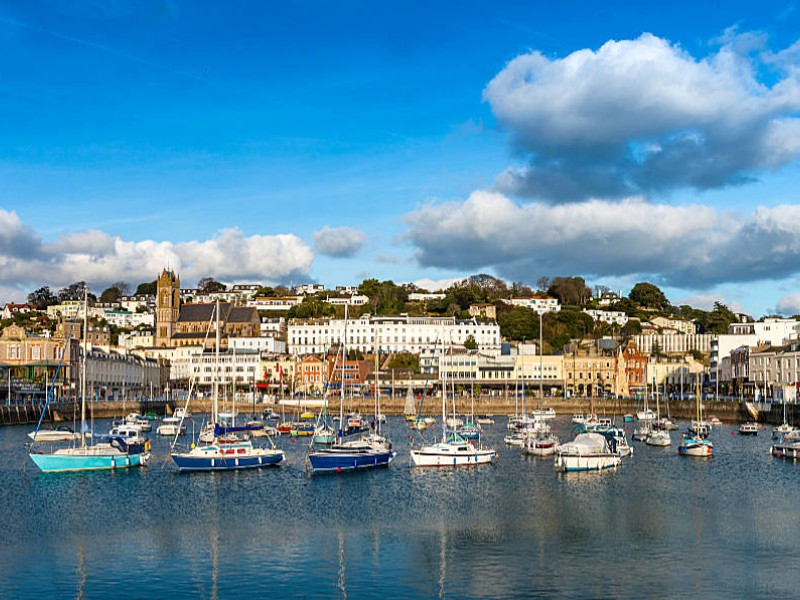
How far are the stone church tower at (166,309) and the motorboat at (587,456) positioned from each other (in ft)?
440

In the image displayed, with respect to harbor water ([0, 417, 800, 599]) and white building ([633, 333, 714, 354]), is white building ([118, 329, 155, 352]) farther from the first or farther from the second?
harbor water ([0, 417, 800, 599])

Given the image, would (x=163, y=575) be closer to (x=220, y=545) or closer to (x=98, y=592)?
(x=98, y=592)

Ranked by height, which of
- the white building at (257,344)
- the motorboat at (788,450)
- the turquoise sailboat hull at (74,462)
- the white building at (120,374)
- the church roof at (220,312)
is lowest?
the motorboat at (788,450)

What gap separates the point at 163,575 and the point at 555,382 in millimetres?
114181

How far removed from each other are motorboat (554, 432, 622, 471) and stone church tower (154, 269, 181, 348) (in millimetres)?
134010

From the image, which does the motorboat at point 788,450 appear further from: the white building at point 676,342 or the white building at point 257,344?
the white building at point 676,342

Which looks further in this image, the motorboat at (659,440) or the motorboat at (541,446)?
the motorboat at (659,440)

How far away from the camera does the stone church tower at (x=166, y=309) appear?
176 m

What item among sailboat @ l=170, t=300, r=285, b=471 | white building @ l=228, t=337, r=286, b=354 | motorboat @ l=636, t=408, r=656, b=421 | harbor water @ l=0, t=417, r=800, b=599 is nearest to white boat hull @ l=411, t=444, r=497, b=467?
harbor water @ l=0, t=417, r=800, b=599

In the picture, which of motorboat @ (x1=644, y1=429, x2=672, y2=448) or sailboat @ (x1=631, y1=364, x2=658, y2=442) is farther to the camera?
sailboat @ (x1=631, y1=364, x2=658, y2=442)

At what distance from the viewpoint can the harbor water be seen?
81.6 feet

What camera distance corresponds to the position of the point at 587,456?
4891cm

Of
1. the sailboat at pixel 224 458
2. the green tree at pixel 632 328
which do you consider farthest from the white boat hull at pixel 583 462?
the green tree at pixel 632 328

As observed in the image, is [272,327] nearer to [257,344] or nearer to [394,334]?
[257,344]
